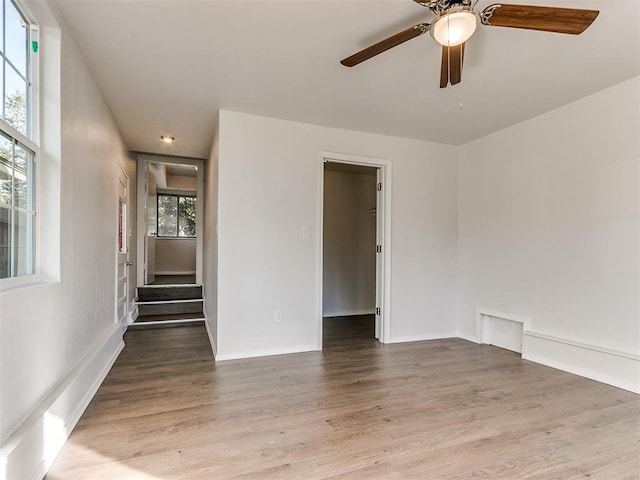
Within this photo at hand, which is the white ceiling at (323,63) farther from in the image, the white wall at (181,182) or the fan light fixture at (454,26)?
the white wall at (181,182)

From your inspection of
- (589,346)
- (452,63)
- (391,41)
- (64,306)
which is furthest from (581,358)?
(64,306)

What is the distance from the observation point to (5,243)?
148 cm

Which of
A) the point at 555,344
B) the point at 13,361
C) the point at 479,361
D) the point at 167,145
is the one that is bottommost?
the point at 479,361

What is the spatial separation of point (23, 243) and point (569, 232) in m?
4.02

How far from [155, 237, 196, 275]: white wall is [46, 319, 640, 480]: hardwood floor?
5616 millimetres

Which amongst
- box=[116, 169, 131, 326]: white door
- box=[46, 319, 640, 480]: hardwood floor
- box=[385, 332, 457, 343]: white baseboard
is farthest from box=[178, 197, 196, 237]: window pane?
box=[385, 332, 457, 343]: white baseboard

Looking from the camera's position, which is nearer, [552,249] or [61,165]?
[61,165]

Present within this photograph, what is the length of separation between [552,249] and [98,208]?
13.6ft

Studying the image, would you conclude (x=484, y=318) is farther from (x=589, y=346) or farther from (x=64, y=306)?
(x=64, y=306)

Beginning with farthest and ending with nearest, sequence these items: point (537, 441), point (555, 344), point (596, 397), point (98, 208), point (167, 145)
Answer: point (167, 145) < point (555, 344) < point (98, 208) < point (596, 397) < point (537, 441)

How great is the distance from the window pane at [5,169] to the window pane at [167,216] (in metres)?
7.44

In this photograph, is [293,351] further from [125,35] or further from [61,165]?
[125,35]

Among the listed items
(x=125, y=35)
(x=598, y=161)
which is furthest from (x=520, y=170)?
(x=125, y=35)

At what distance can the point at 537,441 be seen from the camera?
1.86m
